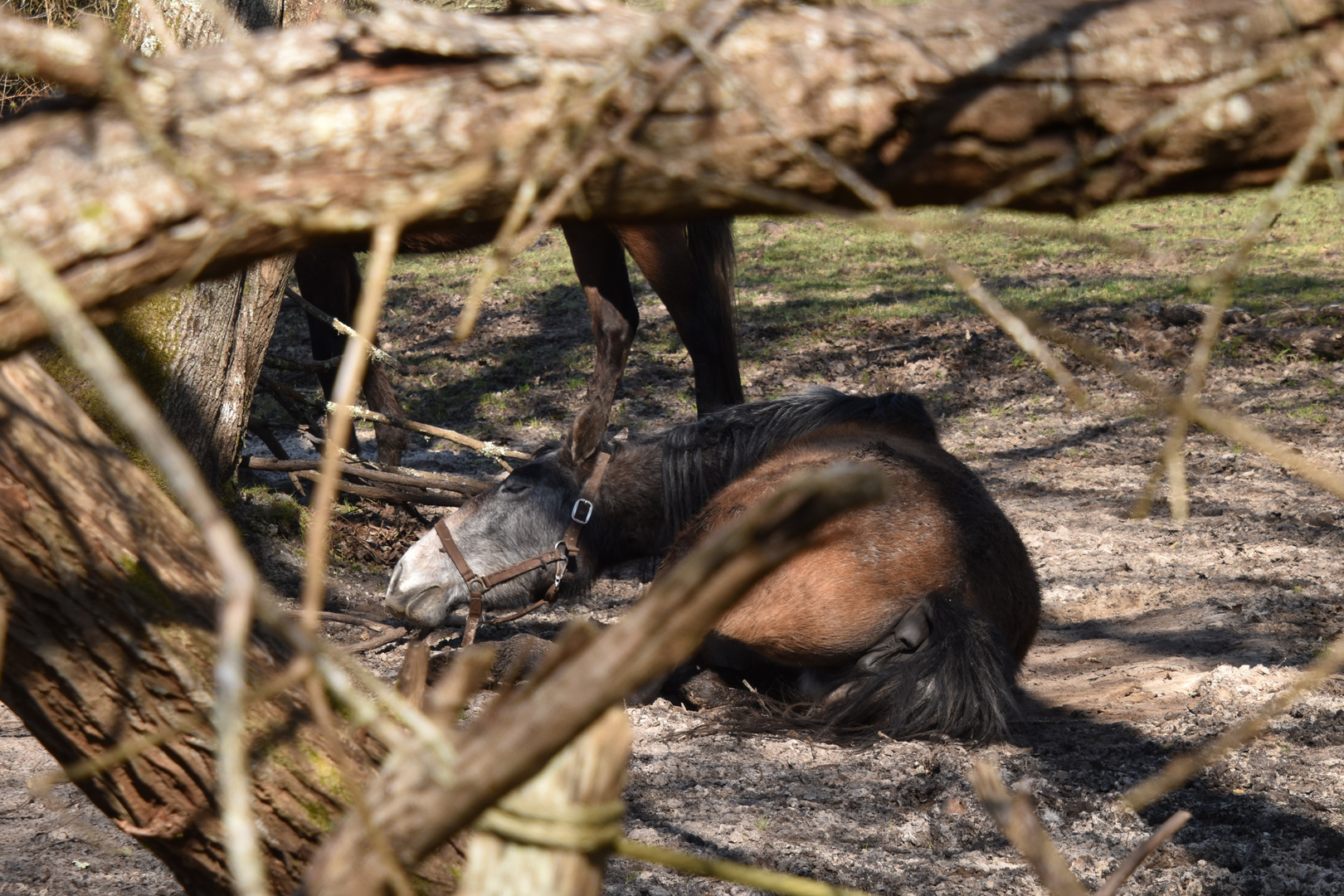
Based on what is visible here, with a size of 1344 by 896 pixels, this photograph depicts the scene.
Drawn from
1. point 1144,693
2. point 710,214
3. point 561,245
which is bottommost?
point 1144,693

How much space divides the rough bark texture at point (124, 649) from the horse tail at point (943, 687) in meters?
2.00

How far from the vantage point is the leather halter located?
4.18 meters

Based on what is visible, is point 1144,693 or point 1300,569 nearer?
point 1144,693

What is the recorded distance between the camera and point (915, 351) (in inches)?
307

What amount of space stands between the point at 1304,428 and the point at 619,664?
21.5 ft

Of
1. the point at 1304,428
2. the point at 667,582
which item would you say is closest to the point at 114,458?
the point at 667,582

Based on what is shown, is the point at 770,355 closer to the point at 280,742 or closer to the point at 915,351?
the point at 915,351

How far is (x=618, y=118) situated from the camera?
922mm

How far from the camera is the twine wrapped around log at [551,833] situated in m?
0.78

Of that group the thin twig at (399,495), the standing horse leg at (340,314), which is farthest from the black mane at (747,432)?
the standing horse leg at (340,314)

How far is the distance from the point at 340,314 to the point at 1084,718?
4.92 metres

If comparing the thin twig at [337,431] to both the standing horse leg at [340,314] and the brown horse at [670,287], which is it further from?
the standing horse leg at [340,314]

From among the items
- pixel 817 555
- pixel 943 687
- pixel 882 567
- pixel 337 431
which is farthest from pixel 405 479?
pixel 337 431

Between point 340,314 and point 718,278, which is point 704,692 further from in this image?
point 340,314
